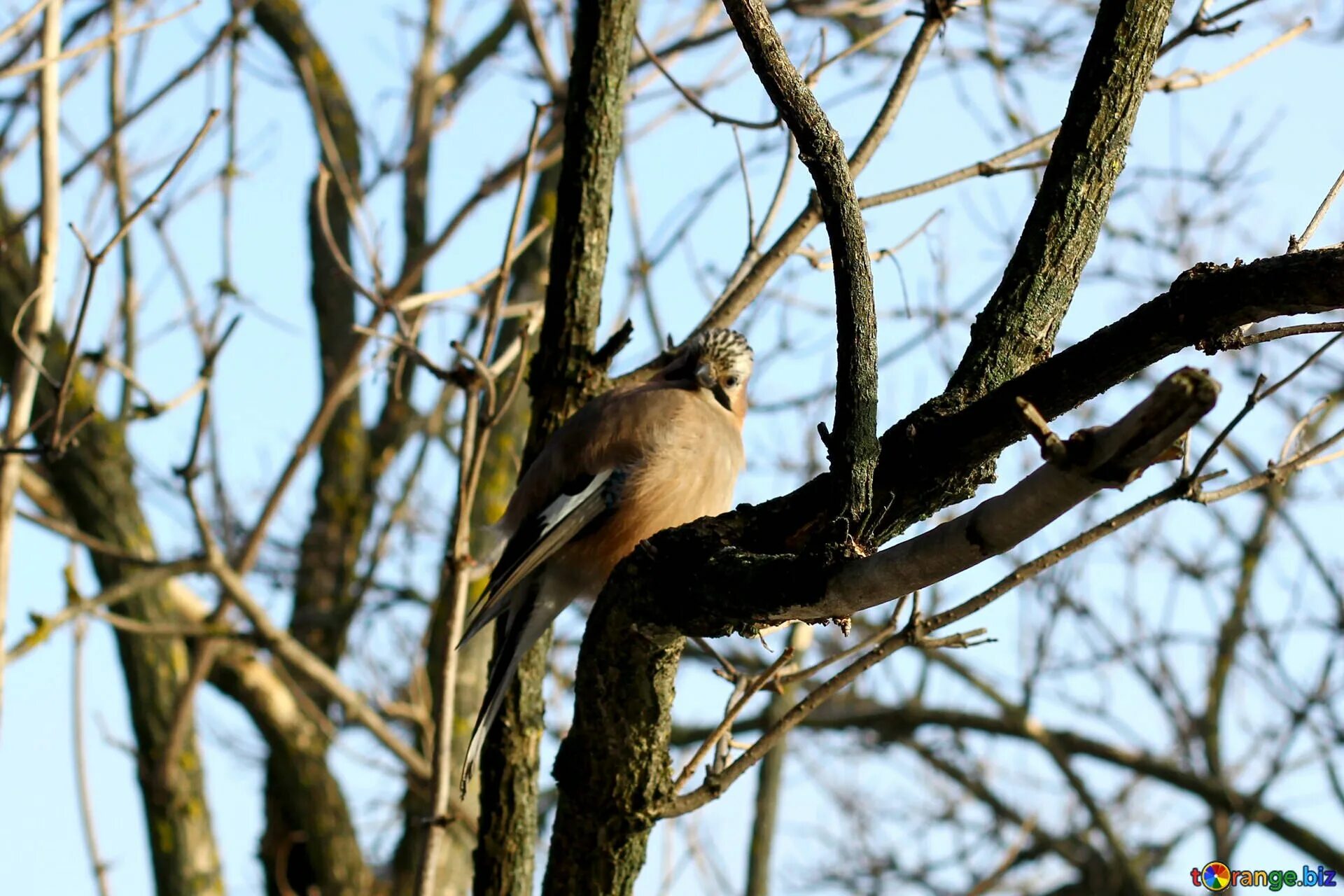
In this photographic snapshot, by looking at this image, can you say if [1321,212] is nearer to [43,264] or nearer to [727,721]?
[727,721]

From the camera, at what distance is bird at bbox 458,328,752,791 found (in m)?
3.84

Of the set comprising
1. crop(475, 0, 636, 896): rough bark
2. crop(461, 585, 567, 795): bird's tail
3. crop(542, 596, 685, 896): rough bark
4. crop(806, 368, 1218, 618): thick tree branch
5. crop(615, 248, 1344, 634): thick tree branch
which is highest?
crop(475, 0, 636, 896): rough bark

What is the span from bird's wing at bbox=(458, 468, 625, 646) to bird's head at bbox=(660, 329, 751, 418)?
2.22 feet

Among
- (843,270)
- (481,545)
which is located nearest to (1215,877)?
(481,545)

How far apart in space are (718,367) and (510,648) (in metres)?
1.45

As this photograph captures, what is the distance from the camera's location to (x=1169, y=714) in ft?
30.0

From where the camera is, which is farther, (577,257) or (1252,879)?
(1252,879)

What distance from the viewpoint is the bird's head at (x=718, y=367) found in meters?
4.63

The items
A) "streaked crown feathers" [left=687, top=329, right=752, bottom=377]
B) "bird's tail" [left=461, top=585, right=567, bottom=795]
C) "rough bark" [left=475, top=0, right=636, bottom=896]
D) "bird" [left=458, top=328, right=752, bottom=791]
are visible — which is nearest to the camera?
"bird's tail" [left=461, top=585, right=567, bottom=795]

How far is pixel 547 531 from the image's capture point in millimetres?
3842

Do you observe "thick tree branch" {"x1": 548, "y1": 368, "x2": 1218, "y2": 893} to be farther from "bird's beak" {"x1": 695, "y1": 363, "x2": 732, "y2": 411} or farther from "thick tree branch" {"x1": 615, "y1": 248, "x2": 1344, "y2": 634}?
"bird's beak" {"x1": 695, "y1": 363, "x2": 732, "y2": 411}

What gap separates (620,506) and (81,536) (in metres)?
2.69

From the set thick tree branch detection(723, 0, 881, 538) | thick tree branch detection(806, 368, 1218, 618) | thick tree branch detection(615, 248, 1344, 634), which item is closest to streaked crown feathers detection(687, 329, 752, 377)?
thick tree branch detection(615, 248, 1344, 634)

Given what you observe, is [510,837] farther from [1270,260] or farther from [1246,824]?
[1246,824]
